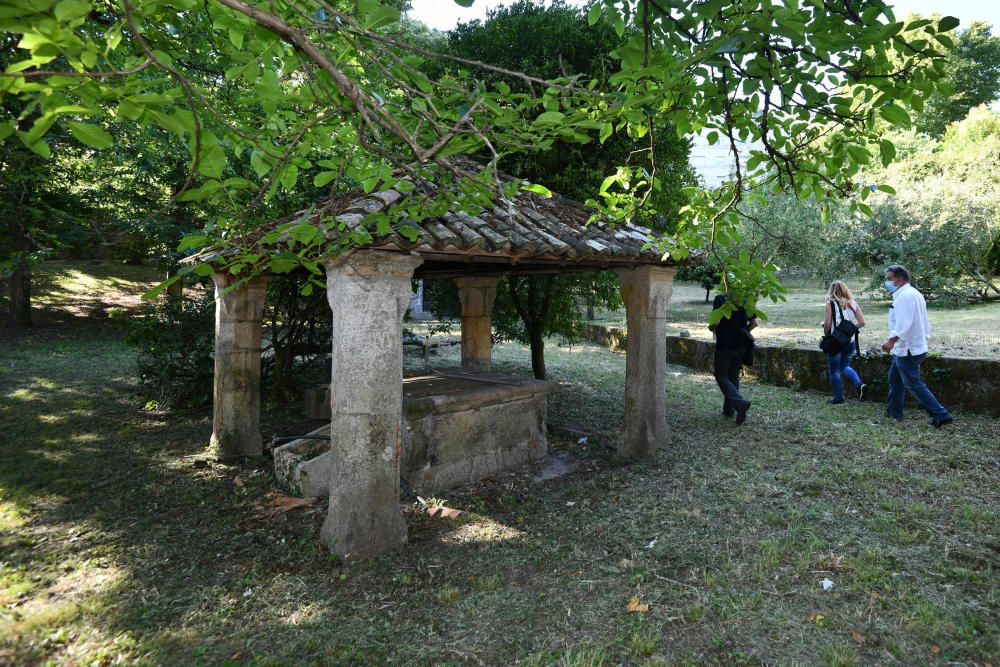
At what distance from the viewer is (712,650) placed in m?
2.88

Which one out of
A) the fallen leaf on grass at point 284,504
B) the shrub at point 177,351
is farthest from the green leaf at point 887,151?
the shrub at point 177,351

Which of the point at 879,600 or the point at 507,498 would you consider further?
the point at 507,498

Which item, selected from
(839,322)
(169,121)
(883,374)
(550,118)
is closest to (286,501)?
(169,121)

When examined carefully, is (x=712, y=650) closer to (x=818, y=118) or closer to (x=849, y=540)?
(x=849, y=540)

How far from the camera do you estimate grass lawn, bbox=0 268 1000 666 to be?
2996mm

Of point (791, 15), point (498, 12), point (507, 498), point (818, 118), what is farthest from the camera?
point (498, 12)

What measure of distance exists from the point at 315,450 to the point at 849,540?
196 inches

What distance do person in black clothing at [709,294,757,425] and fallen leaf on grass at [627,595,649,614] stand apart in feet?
15.0

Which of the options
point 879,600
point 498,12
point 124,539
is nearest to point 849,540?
point 879,600

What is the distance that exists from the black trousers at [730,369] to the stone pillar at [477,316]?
3280 mm

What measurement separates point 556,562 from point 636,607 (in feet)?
2.54

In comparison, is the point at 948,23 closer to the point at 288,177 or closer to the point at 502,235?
the point at 288,177

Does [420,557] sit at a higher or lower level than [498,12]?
lower

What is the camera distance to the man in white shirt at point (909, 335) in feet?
20.4
